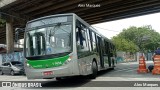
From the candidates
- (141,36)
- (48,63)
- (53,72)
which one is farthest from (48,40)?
(141,36)

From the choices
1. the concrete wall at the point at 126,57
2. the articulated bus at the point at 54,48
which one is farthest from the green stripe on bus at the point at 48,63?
the concrete wall at the point at 126,57

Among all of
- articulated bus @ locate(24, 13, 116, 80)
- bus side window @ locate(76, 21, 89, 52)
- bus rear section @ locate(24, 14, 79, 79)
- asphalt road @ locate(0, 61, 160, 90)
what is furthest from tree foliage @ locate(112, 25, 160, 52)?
bus rear section @ locate(24, 14, 79, 79)

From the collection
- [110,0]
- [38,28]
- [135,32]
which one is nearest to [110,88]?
[38,28]

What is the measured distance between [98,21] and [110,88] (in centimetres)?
2967

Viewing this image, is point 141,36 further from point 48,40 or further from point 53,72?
point 53,72

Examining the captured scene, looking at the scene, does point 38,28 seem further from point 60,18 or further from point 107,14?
point 107,14

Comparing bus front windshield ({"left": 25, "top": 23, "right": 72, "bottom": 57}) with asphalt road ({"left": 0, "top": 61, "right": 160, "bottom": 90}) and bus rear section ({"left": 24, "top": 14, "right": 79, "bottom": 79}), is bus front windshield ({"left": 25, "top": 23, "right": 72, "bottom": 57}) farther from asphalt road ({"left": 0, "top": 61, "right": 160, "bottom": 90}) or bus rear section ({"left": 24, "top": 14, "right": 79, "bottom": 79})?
asphalt road ({"left": 0, "top": 61, "right": 160, "bottom": 90})

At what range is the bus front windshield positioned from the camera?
1106 cm

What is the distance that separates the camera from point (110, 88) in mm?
10352

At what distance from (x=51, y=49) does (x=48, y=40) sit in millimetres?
394

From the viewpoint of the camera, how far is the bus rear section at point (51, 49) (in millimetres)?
10906

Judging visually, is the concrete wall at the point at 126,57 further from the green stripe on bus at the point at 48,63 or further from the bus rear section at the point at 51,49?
the green stripe on bus at the point at 48,63

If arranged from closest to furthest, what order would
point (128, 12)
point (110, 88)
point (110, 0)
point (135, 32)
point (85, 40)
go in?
point (110, 88), point (85, 40), point (110, 0), point (128, 12), point (135, 32)

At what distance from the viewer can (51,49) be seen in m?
11.1
